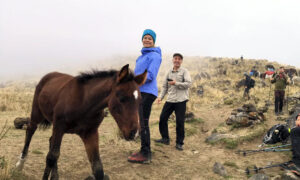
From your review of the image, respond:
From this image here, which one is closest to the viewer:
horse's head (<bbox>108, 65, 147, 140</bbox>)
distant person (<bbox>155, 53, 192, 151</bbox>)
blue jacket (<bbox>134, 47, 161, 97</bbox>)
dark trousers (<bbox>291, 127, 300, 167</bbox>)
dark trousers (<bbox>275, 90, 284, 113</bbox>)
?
horse's head (<bbox>108, 65, 147, 140</bbox>)

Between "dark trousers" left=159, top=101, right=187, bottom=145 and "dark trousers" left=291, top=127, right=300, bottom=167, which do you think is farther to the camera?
"dark trousers" left=159, top=101, right=187, bottom=145

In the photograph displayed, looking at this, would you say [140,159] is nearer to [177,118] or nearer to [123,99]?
[177,118]

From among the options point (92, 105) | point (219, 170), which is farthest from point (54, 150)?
point (219, 170)

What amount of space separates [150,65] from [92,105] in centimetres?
162

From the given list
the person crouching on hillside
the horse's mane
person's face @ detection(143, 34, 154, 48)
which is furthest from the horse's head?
the person crouching on hillside

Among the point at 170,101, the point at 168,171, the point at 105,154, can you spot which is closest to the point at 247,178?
the point at 168,171

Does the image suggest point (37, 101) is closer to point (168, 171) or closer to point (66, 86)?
point (66, 86)

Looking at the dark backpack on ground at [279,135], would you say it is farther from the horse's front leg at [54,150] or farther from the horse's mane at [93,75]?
the horse's front leg at [54,150]

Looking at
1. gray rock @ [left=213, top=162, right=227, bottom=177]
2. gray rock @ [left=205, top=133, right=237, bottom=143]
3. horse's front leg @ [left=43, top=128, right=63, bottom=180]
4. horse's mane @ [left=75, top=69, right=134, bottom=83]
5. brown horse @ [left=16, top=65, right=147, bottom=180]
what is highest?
horse's mane @ [left=75, top=69, right=134, bottom=83]

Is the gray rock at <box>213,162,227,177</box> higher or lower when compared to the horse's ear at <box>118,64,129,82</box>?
lower

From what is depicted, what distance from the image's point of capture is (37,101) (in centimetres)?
414

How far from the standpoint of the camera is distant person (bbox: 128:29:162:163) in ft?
13.9

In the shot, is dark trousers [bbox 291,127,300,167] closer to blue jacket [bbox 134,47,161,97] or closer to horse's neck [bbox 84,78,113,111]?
blue jacket [bbox 134,47,161,97]

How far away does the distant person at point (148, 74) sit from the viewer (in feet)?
13.9
